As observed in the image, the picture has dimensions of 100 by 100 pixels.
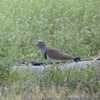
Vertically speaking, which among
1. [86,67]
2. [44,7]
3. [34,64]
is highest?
[86,67]

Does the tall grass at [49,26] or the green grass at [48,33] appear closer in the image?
the green grass at [48,33]

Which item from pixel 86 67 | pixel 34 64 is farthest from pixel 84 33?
pixel 86 67

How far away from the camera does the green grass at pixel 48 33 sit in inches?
262

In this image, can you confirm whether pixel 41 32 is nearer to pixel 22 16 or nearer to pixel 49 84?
pixel 22 16

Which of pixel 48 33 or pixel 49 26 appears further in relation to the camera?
pixel 49 26

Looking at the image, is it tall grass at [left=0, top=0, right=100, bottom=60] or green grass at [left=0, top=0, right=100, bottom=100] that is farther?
tall grass at [left=0, top=0, right=100, bottom=60]

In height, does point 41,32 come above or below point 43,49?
below

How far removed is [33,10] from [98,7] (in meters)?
1.35

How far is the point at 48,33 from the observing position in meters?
10.7

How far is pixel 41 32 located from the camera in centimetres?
1067

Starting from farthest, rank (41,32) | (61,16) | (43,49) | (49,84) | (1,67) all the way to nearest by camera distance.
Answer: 1. (61,16)
2. (41,32)
3. (43,49)
4. (1,67)
5. (49,84)

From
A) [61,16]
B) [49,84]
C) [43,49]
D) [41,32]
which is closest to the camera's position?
[49,84]

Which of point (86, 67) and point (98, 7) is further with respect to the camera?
point (98, 7)

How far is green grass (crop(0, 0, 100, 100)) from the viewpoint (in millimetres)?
6648
